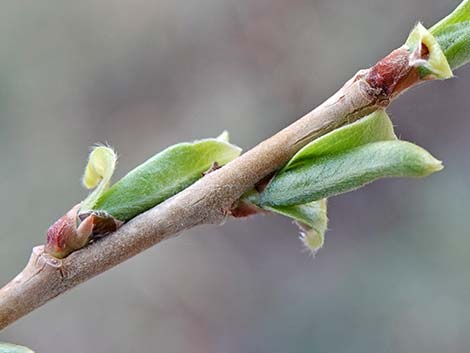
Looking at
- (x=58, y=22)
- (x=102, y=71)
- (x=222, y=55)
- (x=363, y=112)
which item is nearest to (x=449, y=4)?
(x=222, y=55)

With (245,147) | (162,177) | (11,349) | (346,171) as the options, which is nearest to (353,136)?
(346,171)

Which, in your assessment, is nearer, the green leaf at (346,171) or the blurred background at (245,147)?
the green leaf at (346,171)

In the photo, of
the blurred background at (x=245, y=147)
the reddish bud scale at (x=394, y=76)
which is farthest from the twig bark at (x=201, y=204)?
the blurred background at (x=245, y=147)

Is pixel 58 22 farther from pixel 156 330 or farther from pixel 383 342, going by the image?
pixel 383 342

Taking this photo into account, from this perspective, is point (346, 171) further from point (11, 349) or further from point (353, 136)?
point (11, 349)

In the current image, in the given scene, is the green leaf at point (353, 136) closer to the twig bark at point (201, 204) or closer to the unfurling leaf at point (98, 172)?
the twig bark at point (201, 204)

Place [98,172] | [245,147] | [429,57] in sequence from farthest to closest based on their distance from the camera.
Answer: [245,147] < [98,172] < [429,57]

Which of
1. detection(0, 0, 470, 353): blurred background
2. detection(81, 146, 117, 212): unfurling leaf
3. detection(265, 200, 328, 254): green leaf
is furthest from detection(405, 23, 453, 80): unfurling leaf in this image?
detection(0, 0, 470, 353): blurred background
